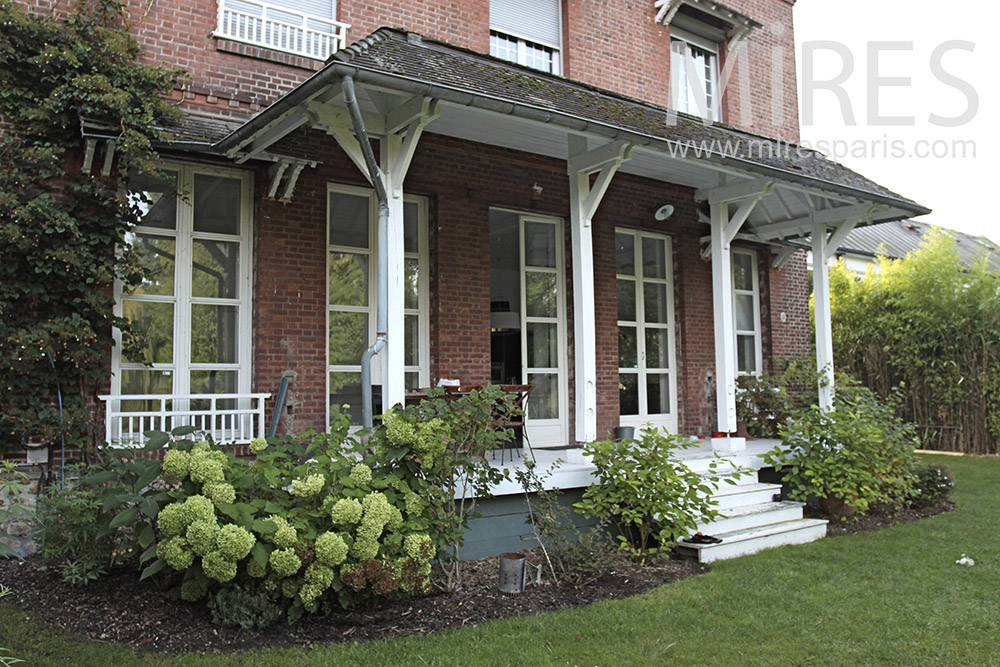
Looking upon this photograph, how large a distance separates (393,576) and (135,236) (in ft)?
12.5

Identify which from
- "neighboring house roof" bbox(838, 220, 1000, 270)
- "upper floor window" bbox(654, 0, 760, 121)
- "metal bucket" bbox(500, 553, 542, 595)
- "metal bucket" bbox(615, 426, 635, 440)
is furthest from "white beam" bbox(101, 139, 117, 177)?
"neighboring house roof" bbox(838, 220, 1000, 270)

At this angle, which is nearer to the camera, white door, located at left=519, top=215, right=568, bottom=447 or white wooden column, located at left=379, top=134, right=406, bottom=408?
white wooden column, located at left=379, top=134, right=406, bottom=408

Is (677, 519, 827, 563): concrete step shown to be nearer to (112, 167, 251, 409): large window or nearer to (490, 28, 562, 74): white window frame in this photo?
(112, 167, 251, 409): large window

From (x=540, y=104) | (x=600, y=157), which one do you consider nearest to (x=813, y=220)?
(x=600, y=157)

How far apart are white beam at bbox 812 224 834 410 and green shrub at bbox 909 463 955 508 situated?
3.81 ft

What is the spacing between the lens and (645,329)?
892cm

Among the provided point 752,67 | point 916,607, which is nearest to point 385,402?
point 916,607

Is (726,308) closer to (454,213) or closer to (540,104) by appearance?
(454,213)

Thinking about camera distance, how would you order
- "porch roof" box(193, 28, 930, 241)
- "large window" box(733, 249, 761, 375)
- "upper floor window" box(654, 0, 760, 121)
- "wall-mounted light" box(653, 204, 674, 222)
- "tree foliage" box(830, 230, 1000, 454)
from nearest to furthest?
1. "porch roof" box(193, 28, 930, 241)
2. "wall-mounted light" box(653, 204, 674, 222)
3. "upper floor window" box(654, 0, 760, 121)
4. "large window" box(733, 249, 761, 375)
5. "tree foliage" box(830, 230, 1000, 454)

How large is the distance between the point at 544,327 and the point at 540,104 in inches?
118

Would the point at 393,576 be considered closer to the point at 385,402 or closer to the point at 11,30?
the point at 385,402

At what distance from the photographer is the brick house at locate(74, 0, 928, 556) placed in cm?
570

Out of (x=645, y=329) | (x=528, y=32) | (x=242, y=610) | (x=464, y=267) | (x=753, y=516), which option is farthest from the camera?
(x=645, y=329)

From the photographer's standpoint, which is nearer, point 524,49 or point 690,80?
point 524,49
